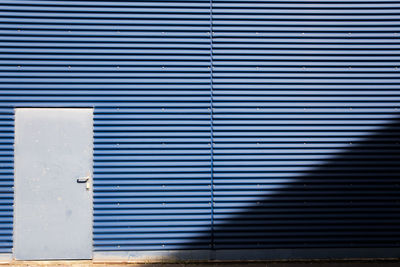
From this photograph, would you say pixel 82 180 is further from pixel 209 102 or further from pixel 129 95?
pixel 209 102

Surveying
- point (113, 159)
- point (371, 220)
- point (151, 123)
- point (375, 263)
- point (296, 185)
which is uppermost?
point (151, 123)

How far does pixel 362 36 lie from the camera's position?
285 inches

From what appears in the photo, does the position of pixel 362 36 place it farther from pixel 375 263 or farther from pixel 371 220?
pixel 375 263

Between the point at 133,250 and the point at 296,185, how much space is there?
263cm

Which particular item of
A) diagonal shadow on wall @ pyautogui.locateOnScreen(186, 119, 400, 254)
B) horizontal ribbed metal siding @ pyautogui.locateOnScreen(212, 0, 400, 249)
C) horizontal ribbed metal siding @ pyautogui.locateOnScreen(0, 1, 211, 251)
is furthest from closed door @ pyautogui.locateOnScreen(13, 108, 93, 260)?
horizontal ribbed metal siding @ pyautogui.locateOnScreen(212, 0, 400, 249)

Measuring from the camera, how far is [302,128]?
23.4 feet

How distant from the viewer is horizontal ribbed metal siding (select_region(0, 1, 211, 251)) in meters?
6.98

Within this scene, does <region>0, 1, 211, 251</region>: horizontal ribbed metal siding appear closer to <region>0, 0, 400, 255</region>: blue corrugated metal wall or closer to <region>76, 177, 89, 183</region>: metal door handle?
<region>0, 0, 400, 255</region>: blue corrugated metal wall

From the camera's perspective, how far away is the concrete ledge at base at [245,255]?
23.0ft

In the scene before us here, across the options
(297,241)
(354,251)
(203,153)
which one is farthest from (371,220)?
(203,153)

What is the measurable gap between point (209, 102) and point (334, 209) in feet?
8.15

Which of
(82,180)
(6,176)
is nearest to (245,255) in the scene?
(82,180)

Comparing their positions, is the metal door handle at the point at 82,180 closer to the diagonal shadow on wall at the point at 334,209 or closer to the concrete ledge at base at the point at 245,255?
the concrete ledge at base at the point at 245,255

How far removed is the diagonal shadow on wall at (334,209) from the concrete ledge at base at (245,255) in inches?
3.1
